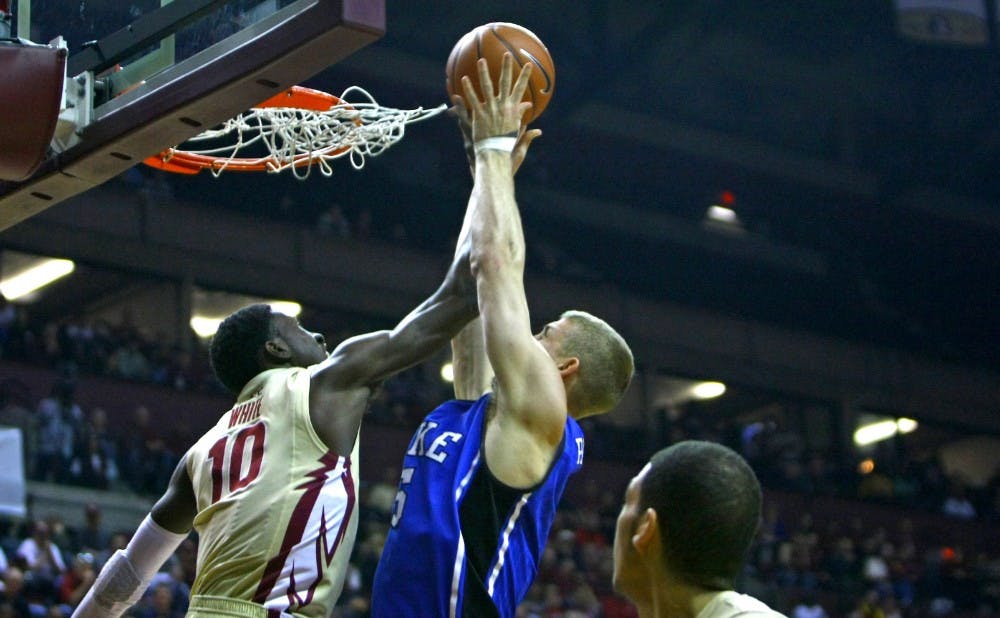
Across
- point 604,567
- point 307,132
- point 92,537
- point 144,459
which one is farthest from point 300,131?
point 604,567

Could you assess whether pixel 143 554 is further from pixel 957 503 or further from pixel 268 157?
pixel 957 503

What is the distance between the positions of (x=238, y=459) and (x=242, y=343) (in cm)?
35

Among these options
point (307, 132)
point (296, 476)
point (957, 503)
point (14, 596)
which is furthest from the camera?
point (957, 503)

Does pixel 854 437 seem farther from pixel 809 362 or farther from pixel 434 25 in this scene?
pixel 434 25

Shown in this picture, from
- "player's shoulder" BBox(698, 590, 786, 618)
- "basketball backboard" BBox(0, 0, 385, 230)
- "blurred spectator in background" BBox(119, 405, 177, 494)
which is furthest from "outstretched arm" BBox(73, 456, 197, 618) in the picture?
"blurred spectator in background" BBox(119, 405, 177, 494)

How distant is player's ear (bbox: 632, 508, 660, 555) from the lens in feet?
8.27

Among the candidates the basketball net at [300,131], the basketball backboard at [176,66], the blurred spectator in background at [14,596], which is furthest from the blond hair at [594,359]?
the blurred spectator in background at [14,596]

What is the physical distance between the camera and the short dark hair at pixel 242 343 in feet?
12.6

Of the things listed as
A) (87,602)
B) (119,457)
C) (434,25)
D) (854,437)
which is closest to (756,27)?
(434,25)

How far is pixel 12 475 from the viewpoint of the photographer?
43.1 feet

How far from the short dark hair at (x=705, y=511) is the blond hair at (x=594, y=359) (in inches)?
42.8

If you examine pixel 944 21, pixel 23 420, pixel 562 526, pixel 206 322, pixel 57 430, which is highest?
pixel 944 21

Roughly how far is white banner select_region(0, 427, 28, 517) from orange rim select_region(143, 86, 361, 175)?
28.0 ft

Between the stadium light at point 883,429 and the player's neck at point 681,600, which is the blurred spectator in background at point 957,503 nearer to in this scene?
the stadium light at point 883,429
